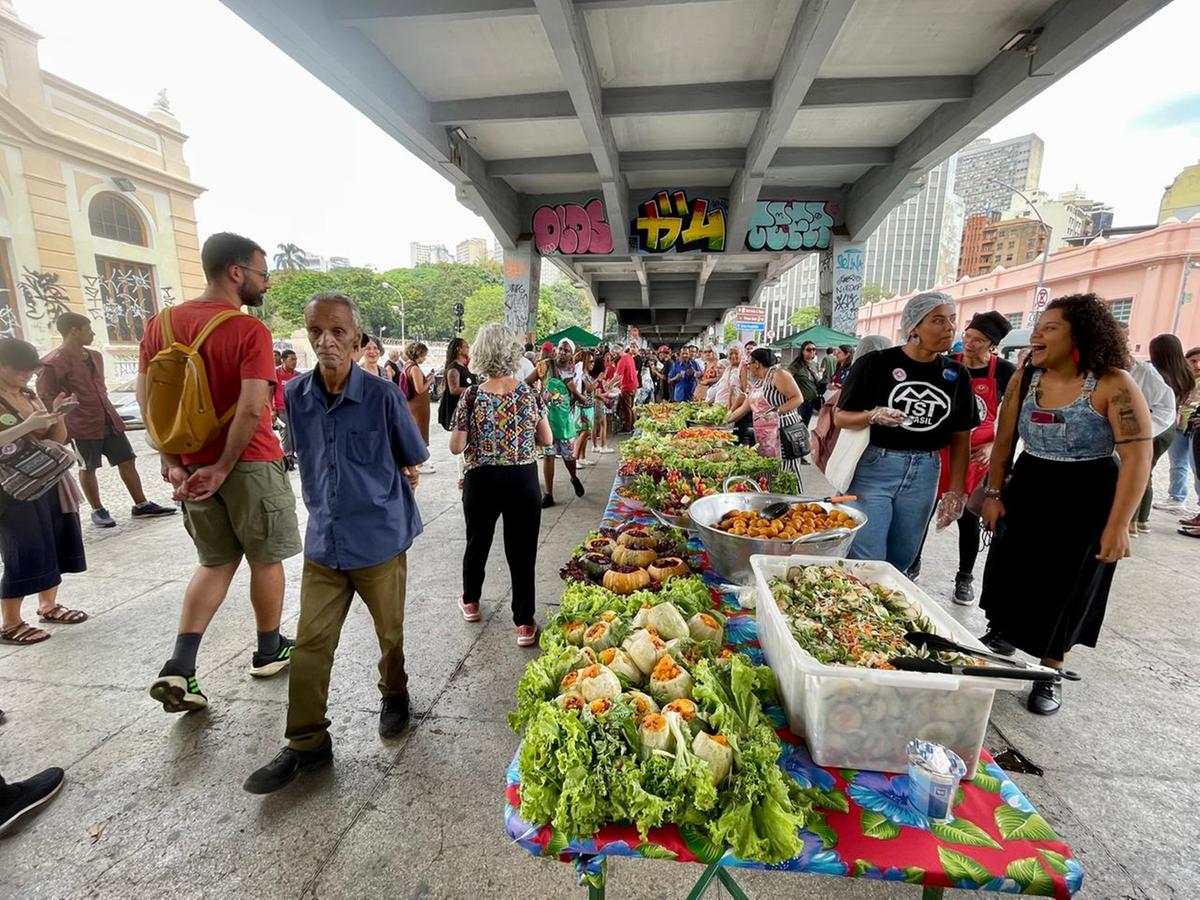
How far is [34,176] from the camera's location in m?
15.3

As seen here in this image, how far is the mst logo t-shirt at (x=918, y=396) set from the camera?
9.20 feet

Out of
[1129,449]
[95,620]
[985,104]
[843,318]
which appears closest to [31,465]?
[95,620]

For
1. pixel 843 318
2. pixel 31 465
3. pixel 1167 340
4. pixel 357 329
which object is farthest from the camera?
pixel 843 318

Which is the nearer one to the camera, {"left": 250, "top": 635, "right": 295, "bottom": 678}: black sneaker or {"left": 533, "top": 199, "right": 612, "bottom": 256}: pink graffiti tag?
{"left": 250, "top": 635, "right": 295, "bottom": 678}: black sneaker

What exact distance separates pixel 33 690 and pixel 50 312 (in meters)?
19.7

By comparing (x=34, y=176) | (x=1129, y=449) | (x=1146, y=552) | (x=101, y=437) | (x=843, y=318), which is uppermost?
(x=34, y=176)

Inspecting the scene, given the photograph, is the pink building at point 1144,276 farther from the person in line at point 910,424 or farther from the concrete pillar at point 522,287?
the person in line at point 910,424

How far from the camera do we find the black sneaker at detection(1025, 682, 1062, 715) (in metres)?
2.76

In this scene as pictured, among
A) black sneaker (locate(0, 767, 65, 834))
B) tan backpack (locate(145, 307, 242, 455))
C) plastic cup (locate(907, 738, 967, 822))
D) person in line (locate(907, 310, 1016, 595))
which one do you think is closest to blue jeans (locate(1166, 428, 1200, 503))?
person in line (locate(907, 310, 1016, 595))

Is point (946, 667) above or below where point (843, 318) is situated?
below

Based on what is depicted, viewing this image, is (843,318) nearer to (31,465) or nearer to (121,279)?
(31,465)

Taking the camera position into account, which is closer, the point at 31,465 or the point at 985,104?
the point at 31,465

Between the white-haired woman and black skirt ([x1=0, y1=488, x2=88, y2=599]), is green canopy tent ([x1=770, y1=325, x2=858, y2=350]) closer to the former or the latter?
the white-haired woman

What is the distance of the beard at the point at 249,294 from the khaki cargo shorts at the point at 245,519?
83 centimetres
